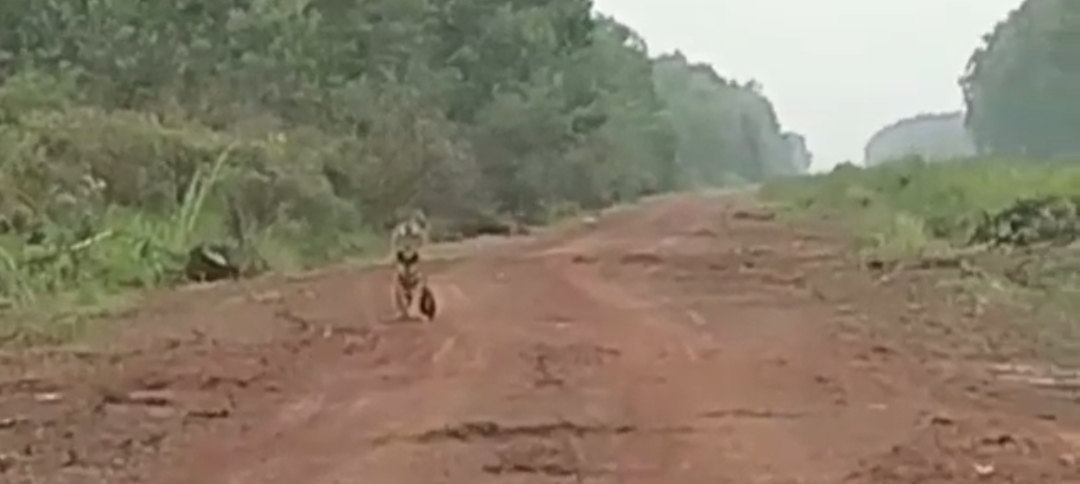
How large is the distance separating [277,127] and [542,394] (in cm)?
1620

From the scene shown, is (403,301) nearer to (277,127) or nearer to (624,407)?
(624,407)

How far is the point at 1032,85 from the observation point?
201ft

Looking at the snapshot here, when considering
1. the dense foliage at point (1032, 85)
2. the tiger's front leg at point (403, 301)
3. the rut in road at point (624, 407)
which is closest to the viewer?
the rut in road at point (624, 407)

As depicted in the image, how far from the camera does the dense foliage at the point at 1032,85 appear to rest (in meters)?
58.0

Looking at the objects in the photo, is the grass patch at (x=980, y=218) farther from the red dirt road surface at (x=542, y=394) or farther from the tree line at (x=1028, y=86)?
the tree line at (x=1028, y=86)

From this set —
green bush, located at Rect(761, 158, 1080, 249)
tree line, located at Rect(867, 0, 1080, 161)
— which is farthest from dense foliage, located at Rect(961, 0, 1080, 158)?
green bush, located at Rect(761, 158, 1080, 249)

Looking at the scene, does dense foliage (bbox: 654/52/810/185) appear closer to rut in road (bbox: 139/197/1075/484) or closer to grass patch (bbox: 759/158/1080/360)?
grass patch (bbox: 759/158/1080/360)

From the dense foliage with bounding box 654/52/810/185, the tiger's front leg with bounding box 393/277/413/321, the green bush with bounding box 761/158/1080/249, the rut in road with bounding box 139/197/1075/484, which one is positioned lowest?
the rut in road with bounding box 139/197/1075/484

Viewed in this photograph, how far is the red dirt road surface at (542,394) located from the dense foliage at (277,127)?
2910 mm

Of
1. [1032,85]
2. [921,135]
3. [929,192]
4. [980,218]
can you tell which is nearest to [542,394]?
[980,218]

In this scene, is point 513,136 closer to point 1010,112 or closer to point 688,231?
point 688,231

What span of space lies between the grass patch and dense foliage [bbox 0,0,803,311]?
15.8ft

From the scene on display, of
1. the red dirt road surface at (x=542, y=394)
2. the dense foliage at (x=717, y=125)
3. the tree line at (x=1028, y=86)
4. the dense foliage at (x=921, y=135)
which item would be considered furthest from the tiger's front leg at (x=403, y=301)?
the dense foliage at (x=921, y=135)

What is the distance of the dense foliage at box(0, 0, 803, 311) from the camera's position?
15180mm
